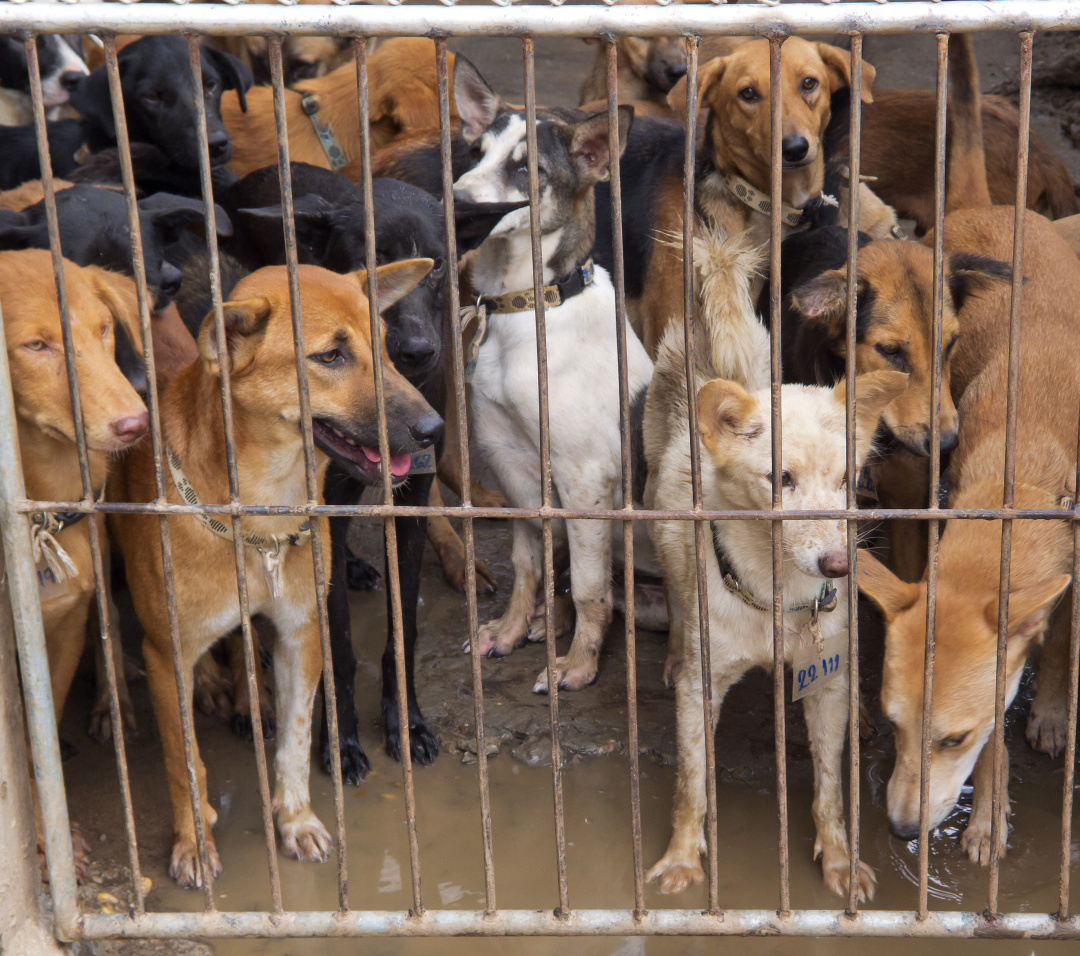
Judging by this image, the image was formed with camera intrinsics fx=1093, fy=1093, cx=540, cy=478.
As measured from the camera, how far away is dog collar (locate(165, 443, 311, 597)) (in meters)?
2.78

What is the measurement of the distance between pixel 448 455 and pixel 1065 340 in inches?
90.7

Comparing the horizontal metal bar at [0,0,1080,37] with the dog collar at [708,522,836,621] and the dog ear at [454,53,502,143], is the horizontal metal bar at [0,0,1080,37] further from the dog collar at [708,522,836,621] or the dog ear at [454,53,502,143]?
the dog ear at [454,53,502,143]

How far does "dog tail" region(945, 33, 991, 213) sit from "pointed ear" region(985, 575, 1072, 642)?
89.0 inches

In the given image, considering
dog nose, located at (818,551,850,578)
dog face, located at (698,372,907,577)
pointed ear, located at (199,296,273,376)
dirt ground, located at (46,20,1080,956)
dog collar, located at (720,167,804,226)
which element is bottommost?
dirt ground, located at (46,20,1080,956)

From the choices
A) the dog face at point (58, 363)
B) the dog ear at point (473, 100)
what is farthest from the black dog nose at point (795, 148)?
the dog face at point (58, 363)

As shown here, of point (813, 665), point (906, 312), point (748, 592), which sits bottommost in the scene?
point (813, 665)

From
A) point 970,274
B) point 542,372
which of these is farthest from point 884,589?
point 970,274

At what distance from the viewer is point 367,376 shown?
272cm

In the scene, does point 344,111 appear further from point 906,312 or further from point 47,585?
point 47,585

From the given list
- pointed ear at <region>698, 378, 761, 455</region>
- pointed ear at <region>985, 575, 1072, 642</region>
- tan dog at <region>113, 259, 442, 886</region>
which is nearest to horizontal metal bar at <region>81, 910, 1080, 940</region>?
tan dog at <region>113, 259, 442, 886</region>

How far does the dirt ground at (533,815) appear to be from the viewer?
297 cm

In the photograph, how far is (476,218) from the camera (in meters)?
3.45

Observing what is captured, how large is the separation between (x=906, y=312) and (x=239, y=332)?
205cm

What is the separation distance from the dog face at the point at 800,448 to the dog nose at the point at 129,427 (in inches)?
51.9
